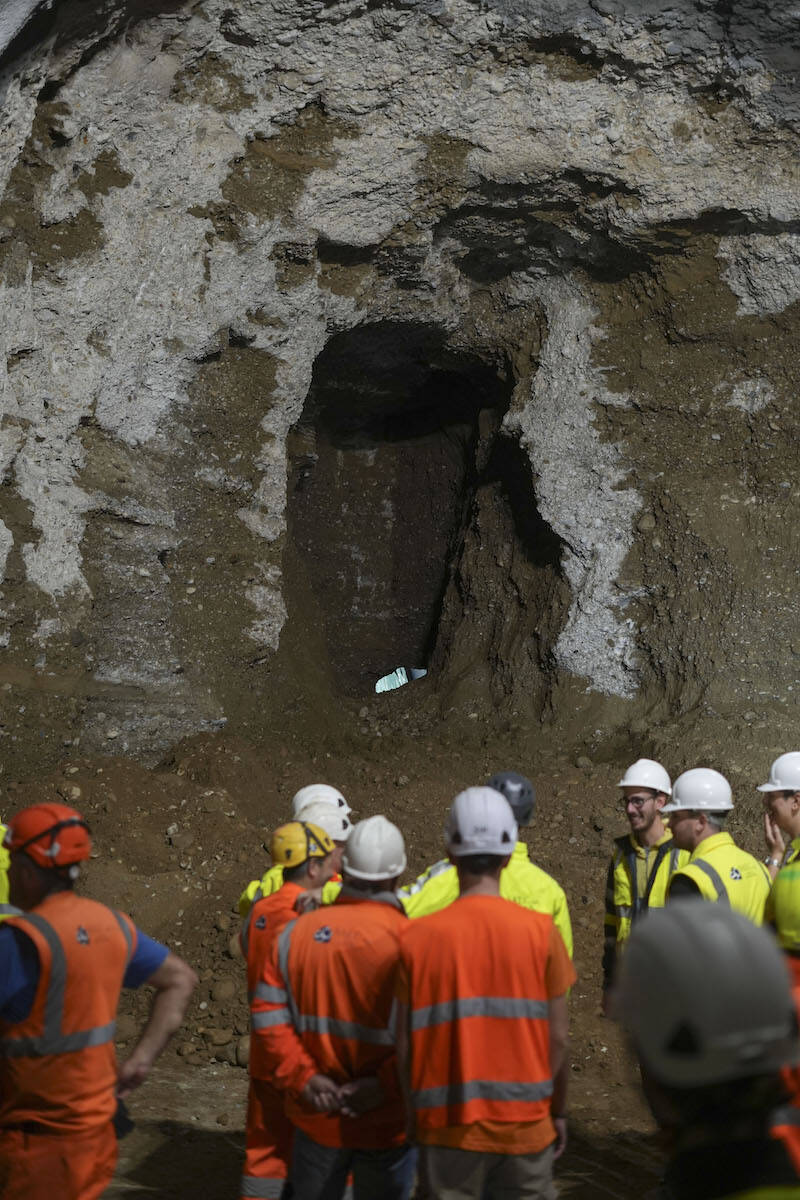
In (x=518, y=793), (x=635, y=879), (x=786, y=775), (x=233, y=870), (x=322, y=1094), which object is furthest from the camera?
(x=233, y=870)

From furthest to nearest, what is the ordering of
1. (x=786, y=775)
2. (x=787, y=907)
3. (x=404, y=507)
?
(x=404, y=507) → (x=786, y=775) → (x=787, y=907)

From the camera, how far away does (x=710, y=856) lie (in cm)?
412

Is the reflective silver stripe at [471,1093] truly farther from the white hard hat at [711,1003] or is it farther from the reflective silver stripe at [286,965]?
the white hard hat at [711,1003]

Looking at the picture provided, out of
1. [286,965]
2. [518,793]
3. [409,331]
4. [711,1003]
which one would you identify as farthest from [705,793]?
[409,331]

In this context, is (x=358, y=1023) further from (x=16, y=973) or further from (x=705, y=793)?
(x=705, y=793)

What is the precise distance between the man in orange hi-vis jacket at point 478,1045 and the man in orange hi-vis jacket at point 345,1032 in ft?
0.76

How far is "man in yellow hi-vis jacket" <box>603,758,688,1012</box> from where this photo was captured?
16.1 ft

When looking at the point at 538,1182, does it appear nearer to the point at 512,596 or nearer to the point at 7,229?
the point at 7,229

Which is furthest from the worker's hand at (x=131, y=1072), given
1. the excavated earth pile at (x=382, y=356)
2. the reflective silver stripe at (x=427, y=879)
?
the excavated earth pile at (x=382, y=356)

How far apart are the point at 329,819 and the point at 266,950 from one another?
73cm

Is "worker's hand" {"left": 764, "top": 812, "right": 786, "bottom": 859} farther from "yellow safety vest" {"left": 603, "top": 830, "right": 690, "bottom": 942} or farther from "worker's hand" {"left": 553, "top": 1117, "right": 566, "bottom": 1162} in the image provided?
"worker's hand" {"left": 553, "top": 1117, "right": 566, "bottom": 1162}

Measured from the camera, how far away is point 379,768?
969cm

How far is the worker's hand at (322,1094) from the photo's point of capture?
308 cm

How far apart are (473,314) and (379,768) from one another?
15.2 feet
